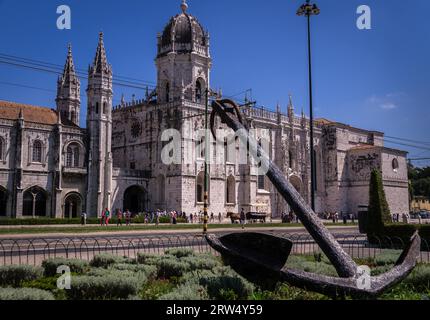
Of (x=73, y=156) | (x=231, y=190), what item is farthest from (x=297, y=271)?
(x=231, y=190)

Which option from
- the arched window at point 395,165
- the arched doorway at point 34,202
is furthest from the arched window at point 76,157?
the arched window at point 395,165

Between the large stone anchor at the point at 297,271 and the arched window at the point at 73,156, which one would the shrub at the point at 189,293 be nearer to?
the large stone anchor at the point at 297,271

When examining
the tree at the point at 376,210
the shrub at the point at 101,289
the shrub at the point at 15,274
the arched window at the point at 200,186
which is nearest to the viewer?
the shrub at the point at 101,289

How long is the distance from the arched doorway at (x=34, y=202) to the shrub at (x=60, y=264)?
117ft

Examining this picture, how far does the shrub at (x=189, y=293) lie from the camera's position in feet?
25.1

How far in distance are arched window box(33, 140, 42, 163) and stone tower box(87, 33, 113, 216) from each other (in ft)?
16.1

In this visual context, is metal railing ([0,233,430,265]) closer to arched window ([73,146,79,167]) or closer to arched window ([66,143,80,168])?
arched window ([66,143,80,168])

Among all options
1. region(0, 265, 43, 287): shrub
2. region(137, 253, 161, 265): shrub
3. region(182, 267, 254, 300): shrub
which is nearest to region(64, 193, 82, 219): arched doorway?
region(137, 253, 161, 265): shrub

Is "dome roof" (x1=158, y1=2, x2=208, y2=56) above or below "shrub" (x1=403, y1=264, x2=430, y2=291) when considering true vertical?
above

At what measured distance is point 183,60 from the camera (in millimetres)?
54594

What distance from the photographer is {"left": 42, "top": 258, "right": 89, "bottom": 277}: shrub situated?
37.4 ft
